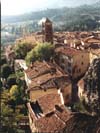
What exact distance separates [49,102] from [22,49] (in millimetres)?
14889

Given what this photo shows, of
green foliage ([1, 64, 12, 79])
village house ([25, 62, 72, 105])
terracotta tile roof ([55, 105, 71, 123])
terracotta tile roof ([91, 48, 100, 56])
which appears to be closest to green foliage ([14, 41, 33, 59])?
green foliage ([1, 64, 12, 79])

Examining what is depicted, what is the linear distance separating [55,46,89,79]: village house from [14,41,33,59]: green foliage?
394cm

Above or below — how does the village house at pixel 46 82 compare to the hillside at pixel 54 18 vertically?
above

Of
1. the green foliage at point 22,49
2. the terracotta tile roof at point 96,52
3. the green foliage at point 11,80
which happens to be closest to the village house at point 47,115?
the green foliage at point 11,80

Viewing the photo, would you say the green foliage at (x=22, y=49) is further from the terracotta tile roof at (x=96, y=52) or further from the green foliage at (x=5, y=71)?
the terracotta tile roof at (x=96, y=52)

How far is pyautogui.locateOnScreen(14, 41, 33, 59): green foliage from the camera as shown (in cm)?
3594

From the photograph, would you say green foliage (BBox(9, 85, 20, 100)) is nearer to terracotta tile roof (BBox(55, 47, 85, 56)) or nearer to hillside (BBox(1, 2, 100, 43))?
terracotta tile roof (BBox(55, 47, 85, 56))

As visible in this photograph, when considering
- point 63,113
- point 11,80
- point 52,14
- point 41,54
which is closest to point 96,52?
point 41,54

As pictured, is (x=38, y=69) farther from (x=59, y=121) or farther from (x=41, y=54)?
(x=59, y=121)

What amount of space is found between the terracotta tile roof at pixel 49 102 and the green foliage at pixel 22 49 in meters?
13.2

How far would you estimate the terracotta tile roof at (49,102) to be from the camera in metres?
21.1

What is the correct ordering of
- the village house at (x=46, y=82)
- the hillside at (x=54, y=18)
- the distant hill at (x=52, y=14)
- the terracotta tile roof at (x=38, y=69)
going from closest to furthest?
the village house at (x=46, y=82) < the terracotta tile roof at (x=38, y=69) < the hillside at (x=54, y=18) < the distant hill at (x=52, y=14)

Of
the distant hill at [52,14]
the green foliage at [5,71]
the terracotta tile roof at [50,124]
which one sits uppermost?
the terracotta tile roof at [50,124]

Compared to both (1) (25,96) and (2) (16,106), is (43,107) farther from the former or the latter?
(1) (25,96)
